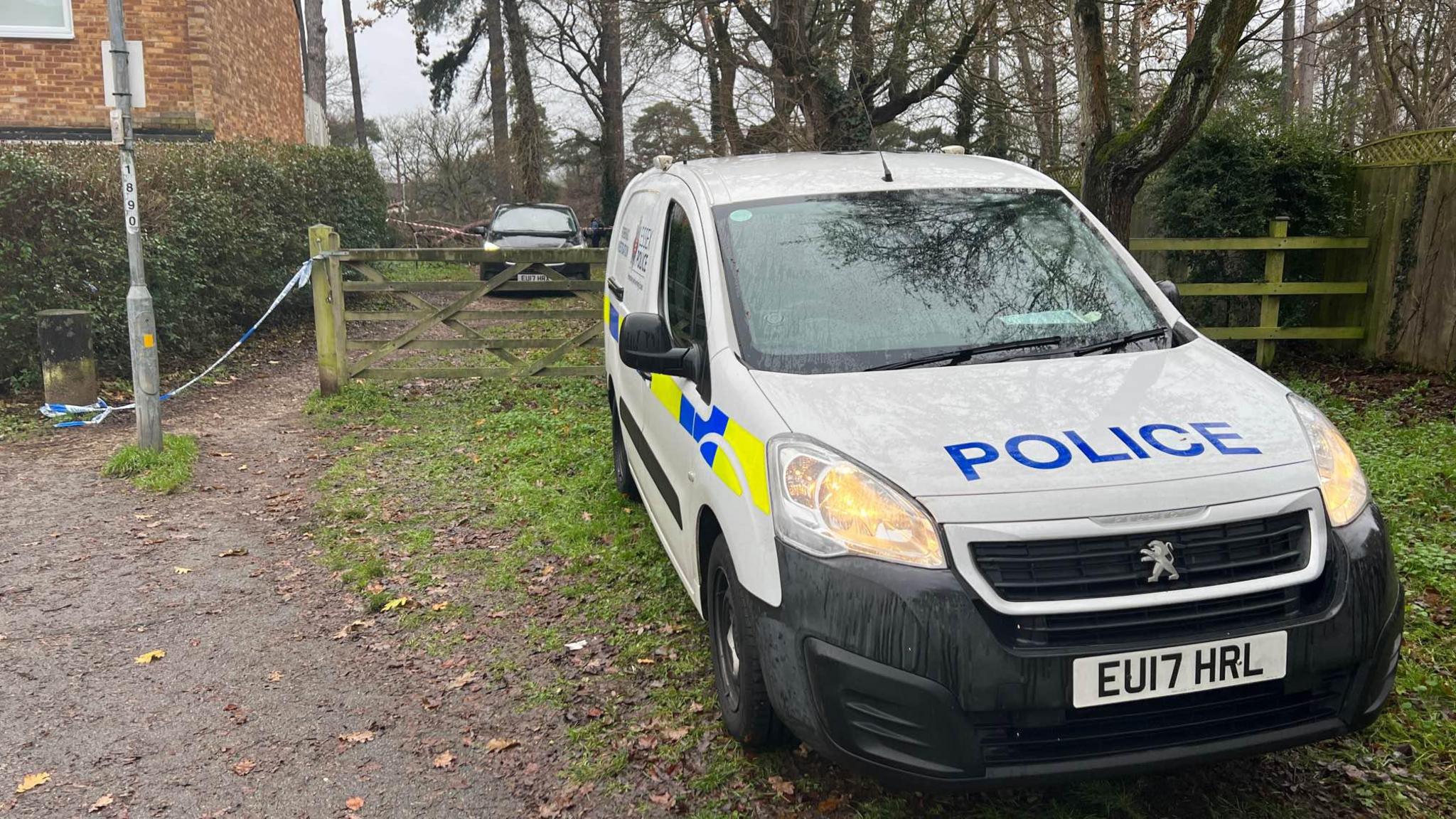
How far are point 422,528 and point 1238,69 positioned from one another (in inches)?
546

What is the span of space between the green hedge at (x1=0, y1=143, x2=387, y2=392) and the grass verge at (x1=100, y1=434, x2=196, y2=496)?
227 cm

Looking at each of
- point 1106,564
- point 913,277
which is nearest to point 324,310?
point 913,277

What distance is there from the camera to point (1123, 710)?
2.65 m

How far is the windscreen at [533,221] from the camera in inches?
707

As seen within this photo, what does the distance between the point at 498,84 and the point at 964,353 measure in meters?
27.3

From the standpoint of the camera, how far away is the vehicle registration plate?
2.61 metres

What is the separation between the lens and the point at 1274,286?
898cm

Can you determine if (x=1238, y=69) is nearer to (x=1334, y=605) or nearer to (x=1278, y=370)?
(x=1278, y=370)

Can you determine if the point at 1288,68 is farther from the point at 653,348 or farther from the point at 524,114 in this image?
the point at 653,348

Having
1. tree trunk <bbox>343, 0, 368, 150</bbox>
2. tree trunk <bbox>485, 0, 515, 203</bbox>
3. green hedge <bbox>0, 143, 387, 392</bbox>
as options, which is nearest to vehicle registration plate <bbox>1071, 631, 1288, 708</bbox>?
green hedge <bbox>0, 143, 387, 392</bbox>

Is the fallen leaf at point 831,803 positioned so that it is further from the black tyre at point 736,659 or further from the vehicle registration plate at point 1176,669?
the vehicle registration plate at point 1176,669

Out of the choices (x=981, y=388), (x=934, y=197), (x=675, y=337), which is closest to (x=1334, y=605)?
(x=981, y=388)

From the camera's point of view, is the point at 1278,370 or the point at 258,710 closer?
the point at 258,710

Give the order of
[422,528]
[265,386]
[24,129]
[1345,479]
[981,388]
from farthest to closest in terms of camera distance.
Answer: [24,129]
[265,386]
[422,528]
[981,388]
[1345,479]
